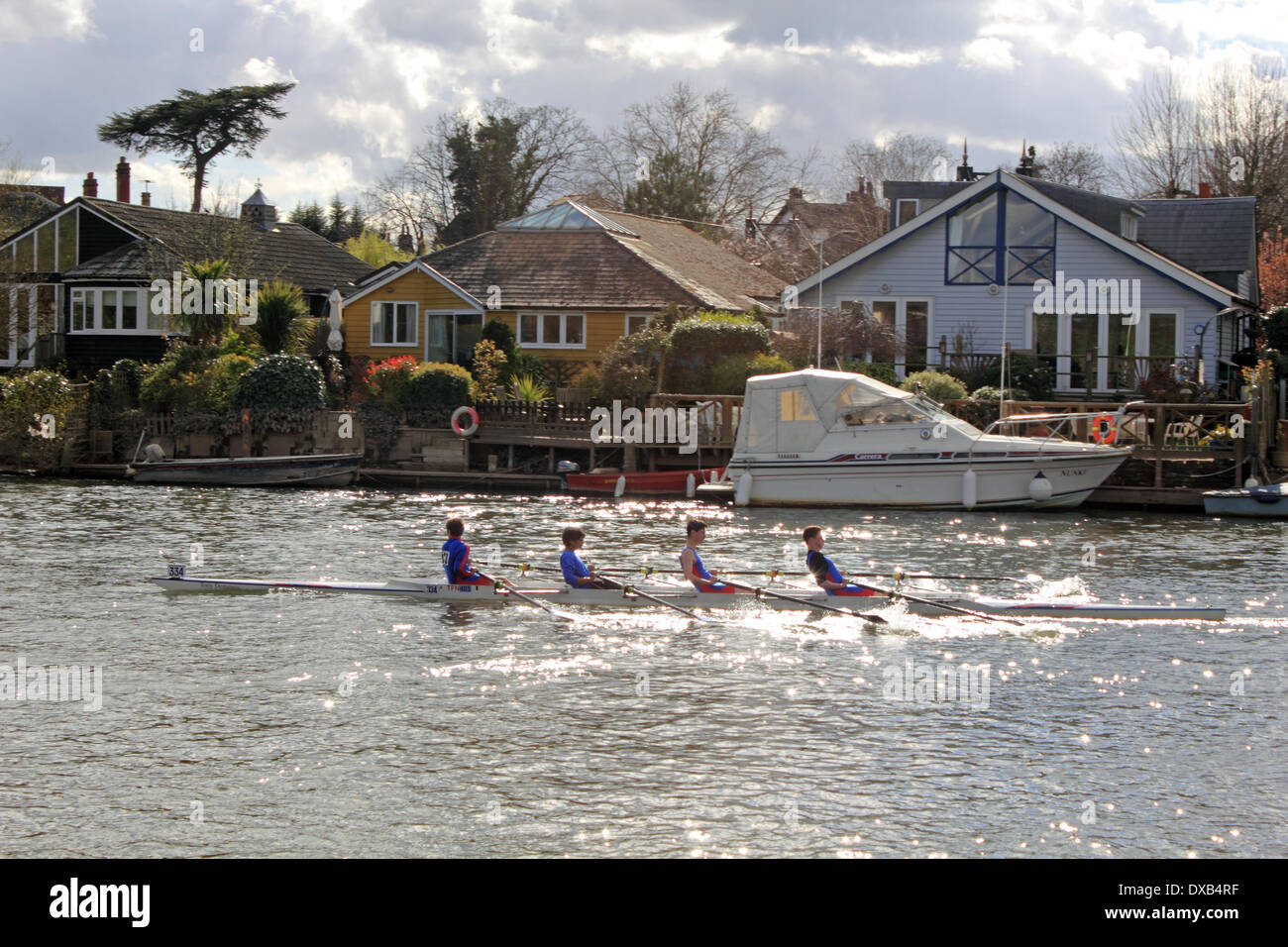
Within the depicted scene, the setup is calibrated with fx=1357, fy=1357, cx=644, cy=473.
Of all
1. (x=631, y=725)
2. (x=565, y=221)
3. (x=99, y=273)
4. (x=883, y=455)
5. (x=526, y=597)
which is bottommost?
(x=631, y=725)

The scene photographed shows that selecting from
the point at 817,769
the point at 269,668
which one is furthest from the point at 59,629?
the point at 817,769

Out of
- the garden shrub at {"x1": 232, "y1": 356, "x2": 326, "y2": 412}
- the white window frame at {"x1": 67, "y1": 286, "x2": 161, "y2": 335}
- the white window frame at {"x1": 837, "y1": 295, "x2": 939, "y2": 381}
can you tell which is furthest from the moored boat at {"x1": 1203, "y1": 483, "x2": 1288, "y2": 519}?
the white window frame at {"x1": 67, "y1": 286, "x2": 161, "y2": 335}

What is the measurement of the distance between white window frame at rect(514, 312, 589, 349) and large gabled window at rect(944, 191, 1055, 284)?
1168cm

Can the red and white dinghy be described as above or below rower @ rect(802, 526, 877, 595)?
above

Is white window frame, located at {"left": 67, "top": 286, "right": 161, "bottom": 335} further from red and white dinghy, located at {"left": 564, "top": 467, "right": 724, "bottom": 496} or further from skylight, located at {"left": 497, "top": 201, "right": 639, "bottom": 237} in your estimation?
red and white dinghy, located at {"left": 564, "top": 467, "right": 724, "bottom": 496}

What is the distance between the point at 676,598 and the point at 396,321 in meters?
28.6

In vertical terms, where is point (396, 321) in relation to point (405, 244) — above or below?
below

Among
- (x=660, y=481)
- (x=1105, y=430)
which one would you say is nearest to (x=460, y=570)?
(x=660, y=481)

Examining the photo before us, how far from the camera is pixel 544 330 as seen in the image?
4484cm

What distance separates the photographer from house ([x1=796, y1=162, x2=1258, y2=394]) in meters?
38.6

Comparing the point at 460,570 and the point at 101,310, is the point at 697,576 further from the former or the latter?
the point at 101,310

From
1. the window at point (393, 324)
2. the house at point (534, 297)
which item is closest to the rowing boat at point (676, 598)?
the house at point (534, 297)

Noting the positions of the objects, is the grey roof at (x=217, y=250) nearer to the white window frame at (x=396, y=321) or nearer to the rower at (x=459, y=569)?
the white window frame at (x=396, y=321)
